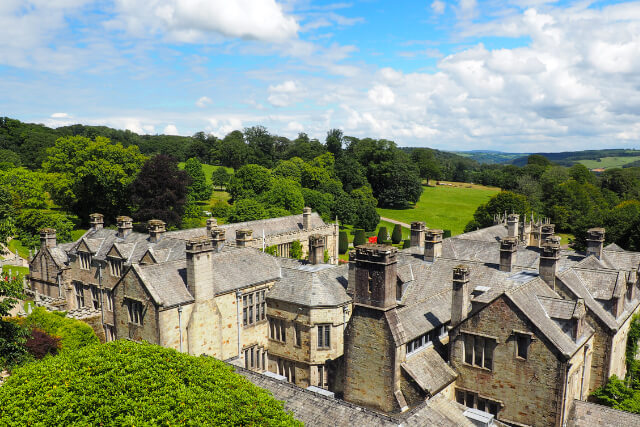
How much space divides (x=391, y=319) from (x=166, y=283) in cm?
1596

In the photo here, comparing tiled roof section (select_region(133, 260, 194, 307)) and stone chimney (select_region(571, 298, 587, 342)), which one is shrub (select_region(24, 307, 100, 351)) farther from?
stone chimney (select_region(571, 298, 587, 342))

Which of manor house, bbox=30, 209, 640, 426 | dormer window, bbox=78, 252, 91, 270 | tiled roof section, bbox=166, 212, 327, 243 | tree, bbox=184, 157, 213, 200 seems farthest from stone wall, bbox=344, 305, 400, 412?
tree, bbox=184, 157, 213, 200

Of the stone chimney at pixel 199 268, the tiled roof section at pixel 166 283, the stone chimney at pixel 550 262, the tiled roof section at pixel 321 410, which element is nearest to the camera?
the tiled roof section at pixel 321 410

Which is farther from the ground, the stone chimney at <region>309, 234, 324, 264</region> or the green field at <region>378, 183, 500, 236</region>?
the stone chimney at <region>309, 234, 324, 264</region>

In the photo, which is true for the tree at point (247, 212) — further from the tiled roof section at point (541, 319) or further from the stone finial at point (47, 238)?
the tiled roof section at point (541, 319)

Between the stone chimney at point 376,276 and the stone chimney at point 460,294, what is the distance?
4.19 m

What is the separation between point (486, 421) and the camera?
2142cm

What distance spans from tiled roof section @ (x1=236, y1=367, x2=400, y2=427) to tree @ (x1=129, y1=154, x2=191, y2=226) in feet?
179

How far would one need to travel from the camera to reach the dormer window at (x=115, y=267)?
41406 mm

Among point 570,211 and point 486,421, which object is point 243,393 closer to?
point 486,421

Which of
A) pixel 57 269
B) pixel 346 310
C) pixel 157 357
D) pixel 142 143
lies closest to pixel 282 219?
pixel 57 269

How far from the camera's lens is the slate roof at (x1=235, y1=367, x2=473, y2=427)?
64.2ft

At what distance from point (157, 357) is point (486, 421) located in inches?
615

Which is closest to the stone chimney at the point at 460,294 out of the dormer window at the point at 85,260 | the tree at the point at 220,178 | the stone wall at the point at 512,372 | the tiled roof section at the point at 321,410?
the stone wall at the point at 512,372
